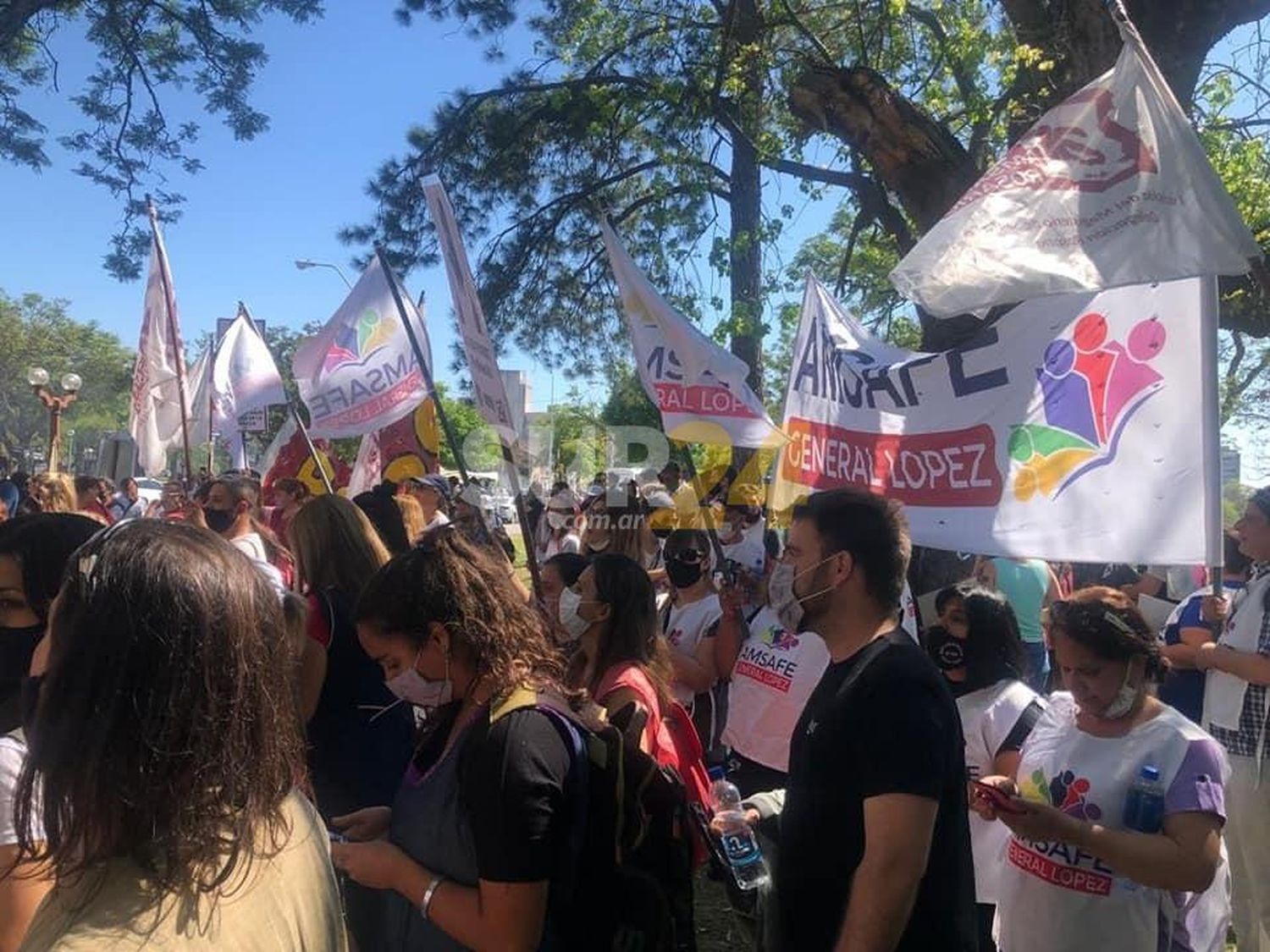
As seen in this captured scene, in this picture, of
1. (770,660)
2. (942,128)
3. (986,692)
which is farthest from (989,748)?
(942,128)

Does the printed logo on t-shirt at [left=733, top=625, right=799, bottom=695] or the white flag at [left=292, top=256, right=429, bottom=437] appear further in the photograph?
the white flag at [left=292, top=256, right=429, bottom=437]

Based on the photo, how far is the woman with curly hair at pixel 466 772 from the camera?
5.82 ft

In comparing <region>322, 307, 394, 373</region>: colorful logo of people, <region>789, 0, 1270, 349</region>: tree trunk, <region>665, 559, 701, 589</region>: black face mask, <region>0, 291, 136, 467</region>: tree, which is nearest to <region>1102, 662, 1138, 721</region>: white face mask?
<region>665, 559, 701, 589</region>: black face mask

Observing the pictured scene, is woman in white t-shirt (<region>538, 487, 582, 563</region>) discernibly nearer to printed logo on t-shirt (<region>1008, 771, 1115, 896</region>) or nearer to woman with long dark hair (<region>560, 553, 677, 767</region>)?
woman with long dark hair (<region>560, 553, 677, 767</region>)

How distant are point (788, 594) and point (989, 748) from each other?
1.17m

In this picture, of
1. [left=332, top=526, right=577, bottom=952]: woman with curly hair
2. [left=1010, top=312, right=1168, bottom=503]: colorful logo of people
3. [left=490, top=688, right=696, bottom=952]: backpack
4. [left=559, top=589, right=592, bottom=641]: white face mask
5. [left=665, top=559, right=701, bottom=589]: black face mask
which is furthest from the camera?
[left=665, top=559, right=701, bottom=589]: black face mask

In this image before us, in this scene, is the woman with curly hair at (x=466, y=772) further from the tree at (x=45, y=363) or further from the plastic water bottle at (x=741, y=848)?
the tree at (x=45, y=363)

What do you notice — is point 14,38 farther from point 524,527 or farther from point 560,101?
point 524,527

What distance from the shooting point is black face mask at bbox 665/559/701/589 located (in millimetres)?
4719

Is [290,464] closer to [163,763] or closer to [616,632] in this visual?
[616,632]

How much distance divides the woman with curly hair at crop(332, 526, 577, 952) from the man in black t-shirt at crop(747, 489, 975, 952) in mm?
511

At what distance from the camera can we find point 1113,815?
7.97ft

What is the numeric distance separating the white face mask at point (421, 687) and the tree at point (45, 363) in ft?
156

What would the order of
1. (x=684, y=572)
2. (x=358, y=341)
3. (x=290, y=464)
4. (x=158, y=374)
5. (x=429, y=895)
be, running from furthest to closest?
(x=290, y=464) → (x=158, y=374) → (x=358, y=341) → (x=684, y=572) → (x=429, y=895)
